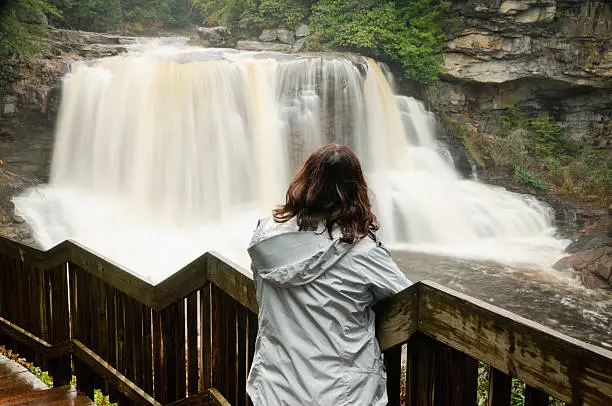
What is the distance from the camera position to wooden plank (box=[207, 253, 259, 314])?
270cm

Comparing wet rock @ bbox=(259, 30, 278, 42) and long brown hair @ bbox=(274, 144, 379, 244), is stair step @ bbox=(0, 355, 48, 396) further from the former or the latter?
wet rock @ bbox=(259, 30, 278, 42)

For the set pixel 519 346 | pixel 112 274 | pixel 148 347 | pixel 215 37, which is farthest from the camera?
pixel 215 37

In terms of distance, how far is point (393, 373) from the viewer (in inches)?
90.7

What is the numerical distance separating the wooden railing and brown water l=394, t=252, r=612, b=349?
8252mm

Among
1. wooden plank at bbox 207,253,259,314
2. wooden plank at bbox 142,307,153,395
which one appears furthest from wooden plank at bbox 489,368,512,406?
wooden plank at bbox 142,307,153,395

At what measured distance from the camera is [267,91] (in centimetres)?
1702

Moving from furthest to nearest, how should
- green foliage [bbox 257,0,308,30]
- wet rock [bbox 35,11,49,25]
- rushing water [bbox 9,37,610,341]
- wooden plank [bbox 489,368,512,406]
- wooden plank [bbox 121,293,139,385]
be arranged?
green foliage [bbox 257,0,308,30], wet rock [bbox 35,11,49,25], rushing water [bbox 9,37,610,341], wooden plank [bbox 121,293,139,385], wooden plank [bbox 489,368,512,406]

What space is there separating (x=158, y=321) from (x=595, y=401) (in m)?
2.41

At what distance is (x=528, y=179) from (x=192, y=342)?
18826 mm

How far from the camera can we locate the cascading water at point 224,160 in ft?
48.4

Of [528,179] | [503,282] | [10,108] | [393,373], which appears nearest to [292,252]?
[393,373]

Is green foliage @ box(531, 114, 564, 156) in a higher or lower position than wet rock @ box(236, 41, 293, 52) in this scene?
lower

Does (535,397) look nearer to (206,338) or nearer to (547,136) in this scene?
(206,338)

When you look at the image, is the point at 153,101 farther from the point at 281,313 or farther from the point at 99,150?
the point at 281,313
